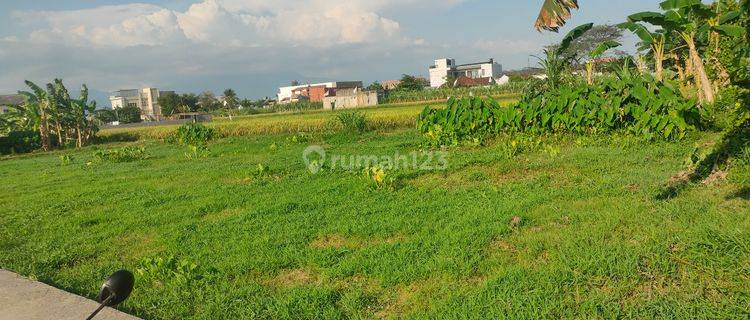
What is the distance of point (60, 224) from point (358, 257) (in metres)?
4.41

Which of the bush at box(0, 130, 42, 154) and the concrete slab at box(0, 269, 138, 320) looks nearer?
the concrete slab at box(0, 269, 138, 320)

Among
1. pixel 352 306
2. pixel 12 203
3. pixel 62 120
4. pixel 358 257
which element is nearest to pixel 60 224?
pixel 12 203

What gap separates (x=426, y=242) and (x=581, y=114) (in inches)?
266

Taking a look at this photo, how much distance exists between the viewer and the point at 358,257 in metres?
4.27

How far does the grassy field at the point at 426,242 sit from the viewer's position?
10.9 feet

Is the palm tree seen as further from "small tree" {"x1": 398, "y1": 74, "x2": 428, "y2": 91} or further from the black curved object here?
"small tree" {"x1": 398, "y1": 74, "x2": 428, "y2": 91}

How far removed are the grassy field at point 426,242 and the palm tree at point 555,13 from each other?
2.94 m

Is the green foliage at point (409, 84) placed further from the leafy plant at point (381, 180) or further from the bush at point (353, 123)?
the leafy plant at point (381, 180)

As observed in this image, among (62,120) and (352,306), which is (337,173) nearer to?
(352,306)

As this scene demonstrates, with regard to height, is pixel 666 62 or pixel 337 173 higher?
pixel 666 62

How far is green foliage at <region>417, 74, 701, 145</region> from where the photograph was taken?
29.1 ft

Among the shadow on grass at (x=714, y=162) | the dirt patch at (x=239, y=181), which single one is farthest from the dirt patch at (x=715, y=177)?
the dirt patch at (x=239, y=181)

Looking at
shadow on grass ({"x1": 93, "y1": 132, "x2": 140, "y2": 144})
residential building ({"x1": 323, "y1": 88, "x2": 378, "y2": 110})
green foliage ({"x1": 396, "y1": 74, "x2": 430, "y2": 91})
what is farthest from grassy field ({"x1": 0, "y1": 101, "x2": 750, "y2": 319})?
green foliage ({"x1": 396, "y1": 74, "x2": 430, "y2": 91})

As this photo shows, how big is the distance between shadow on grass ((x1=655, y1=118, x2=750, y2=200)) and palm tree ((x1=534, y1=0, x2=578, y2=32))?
5.10 metres
